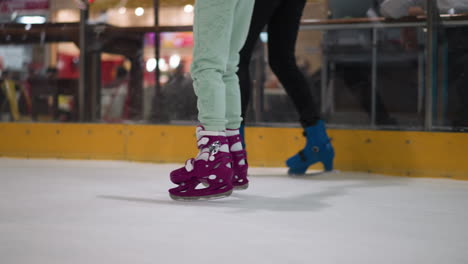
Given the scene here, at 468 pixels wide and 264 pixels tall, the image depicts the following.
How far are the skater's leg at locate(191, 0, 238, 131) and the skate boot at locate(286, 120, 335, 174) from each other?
646mm

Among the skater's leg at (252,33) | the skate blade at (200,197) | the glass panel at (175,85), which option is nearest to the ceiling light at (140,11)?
the glass panel at (175,85)

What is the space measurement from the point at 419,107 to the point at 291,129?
551mm

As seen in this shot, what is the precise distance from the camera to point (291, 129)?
235 cm

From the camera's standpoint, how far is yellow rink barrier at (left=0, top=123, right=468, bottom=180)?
2.05m

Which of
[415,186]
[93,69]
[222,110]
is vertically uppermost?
[93,69]

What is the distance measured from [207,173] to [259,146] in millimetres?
997

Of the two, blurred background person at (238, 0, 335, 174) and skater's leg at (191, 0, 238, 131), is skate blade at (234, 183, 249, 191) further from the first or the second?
blurred background person at (238, 0, 335, 174)

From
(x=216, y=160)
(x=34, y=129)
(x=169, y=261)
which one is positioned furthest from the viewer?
(x=34, y=129)

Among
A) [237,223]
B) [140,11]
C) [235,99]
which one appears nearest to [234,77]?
[235,99]

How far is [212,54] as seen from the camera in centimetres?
142

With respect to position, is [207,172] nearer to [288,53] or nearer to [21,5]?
[288,53]

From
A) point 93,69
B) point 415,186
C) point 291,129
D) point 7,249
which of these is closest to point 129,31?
point 93,69

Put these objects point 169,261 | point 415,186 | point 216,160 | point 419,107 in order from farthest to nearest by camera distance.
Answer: point 419,107 < point 415,186 < point 216,160 < point 169,261

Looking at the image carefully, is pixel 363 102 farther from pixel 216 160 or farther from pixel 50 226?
pixel 50 226
